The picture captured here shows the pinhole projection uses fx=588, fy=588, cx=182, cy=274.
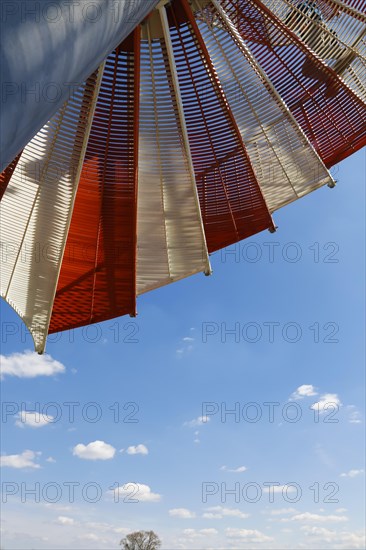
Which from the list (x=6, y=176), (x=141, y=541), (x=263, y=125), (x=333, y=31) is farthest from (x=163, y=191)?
(x=141, y=541)

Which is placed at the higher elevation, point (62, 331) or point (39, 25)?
point (62, 331)

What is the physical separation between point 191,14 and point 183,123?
2387 mm

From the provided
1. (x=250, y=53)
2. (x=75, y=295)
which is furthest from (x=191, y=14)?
(x=75, y=295)

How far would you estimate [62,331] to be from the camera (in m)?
16.9

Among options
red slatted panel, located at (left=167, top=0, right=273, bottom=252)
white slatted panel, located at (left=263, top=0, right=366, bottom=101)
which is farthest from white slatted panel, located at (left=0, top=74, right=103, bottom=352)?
white slatted panel, located at (left=263, top=0, right=366, bottom=101)

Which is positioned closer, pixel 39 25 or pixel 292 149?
pixel 39 25

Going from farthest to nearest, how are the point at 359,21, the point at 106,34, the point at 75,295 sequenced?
the point at 75,295 < the point at 359,21 < the point at 106,34

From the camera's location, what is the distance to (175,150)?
48.0 feet

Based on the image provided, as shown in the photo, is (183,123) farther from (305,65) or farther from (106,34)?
(106,34)

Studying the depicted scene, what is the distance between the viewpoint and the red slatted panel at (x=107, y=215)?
44.4ft

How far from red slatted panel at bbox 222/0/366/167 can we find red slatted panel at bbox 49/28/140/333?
279 centimetres

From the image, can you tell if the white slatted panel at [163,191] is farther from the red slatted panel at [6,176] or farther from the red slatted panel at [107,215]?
the red slatted panel at [6,176]

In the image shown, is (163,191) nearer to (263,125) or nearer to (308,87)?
(263,125)

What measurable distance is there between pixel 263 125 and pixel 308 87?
1379 millimetres
